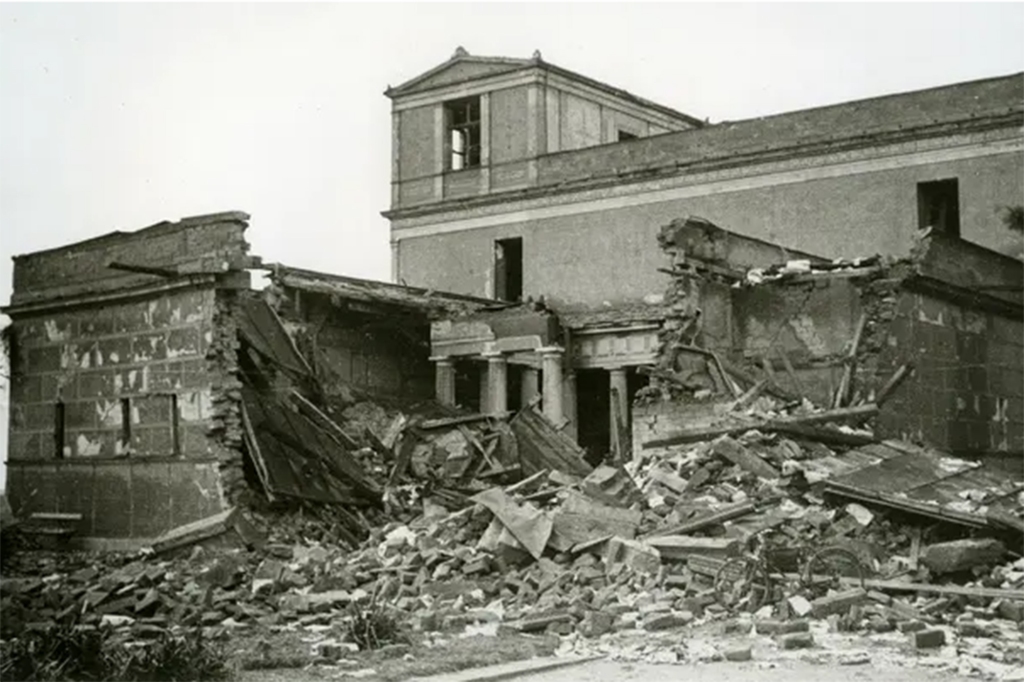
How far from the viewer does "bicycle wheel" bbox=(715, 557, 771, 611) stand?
12852mm

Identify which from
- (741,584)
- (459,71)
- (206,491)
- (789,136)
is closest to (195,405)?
(206,491)

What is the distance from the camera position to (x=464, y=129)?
36531 mm

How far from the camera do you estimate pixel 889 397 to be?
2086cm

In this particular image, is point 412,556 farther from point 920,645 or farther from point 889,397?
point 889,397

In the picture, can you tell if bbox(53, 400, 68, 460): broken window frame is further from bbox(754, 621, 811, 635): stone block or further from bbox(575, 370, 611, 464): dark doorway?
bbox(575, 370, 611, 464): dark doorway

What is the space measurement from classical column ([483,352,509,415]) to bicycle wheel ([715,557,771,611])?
1627 cm

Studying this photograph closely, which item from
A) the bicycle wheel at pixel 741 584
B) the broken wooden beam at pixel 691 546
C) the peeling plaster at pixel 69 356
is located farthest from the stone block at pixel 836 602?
the peeling plaster at pixel 69 356

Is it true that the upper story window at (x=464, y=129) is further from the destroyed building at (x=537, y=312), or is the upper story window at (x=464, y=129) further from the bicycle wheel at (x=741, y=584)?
the bicycle wheel at (x=741, y=584)

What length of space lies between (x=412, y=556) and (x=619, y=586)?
10.00 feet

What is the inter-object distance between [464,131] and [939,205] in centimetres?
1381

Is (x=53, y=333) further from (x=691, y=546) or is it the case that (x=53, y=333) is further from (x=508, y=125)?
(x=508, y=125)

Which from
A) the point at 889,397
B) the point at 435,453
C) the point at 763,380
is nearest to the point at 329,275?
the point at 435,453

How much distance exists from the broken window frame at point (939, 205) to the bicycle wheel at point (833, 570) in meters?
16.7

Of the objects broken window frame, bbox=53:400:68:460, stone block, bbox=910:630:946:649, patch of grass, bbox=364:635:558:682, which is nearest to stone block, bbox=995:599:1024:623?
stone block, bbox=910:630:946:649
